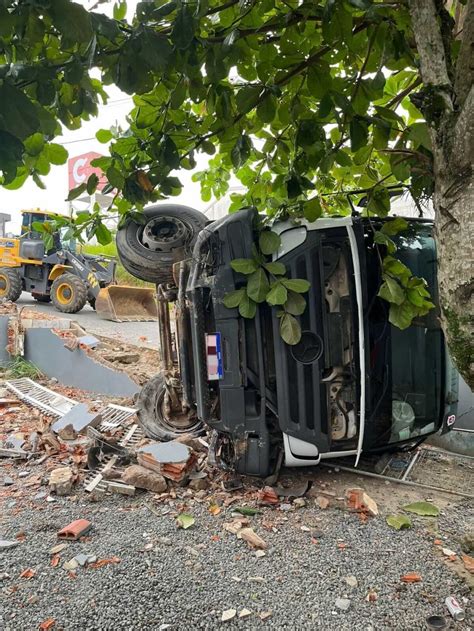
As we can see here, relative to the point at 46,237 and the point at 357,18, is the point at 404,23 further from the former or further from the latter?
the point at 46,237

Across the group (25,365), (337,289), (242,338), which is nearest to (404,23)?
(337,289)

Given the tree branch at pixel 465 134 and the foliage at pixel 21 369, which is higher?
the tree branch at pixel 465 134

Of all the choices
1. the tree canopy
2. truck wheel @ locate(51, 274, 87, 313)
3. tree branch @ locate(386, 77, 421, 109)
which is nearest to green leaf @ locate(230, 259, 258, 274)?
the tree canopy

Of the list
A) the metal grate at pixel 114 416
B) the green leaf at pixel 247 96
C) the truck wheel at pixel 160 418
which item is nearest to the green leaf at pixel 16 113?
the green leaf at pixel 247 96

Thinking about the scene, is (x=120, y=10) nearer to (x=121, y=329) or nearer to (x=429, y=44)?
(x=429, y=44)

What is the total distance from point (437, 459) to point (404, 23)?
334 cm

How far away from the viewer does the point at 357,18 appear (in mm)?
2186

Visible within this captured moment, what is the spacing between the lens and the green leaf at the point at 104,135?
242 cm

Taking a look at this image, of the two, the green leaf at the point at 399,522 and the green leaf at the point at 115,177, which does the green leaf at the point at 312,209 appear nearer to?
the green leaf at the point at 115,177

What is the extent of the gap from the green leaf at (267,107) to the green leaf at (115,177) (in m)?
0.75

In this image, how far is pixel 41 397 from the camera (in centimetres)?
608

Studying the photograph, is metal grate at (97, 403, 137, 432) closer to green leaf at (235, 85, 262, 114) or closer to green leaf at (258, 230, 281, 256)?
green leaf at (258, 230, 281, 256)

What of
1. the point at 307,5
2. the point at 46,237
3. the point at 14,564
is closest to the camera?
the point at 307,5

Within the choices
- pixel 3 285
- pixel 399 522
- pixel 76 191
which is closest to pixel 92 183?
pixel 76 191
